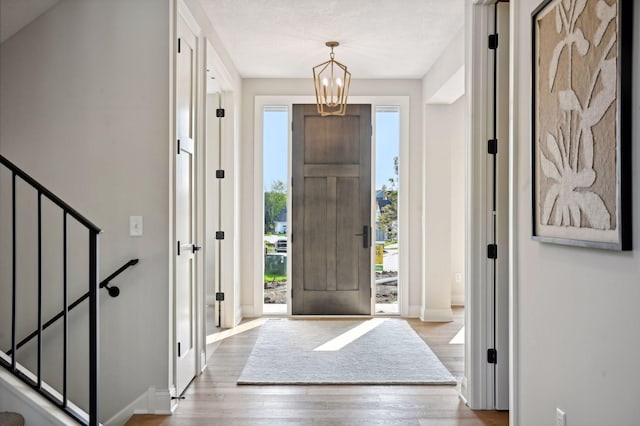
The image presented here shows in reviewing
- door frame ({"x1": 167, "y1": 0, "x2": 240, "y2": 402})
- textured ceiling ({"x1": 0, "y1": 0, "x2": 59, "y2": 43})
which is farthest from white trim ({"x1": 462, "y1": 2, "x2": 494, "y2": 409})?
textured ceiling ({"x1": 0, "y1": 0, "x2": 59, "y2": 43})

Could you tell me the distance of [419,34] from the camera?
430 centimetres

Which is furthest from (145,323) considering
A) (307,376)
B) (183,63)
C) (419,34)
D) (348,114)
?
(348,114)

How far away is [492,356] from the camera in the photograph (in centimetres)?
303

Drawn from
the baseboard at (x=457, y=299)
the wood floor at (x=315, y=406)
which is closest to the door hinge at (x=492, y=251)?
the wood floor at (x=315, y=406)

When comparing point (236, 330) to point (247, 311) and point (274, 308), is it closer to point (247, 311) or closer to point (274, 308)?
point (247, 311)

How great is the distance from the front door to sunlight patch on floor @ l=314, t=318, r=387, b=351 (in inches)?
14.6

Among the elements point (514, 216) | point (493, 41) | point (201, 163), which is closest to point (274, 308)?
point (201, 163)

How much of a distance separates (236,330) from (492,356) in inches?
109

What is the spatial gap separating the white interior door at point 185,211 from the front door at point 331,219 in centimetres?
223

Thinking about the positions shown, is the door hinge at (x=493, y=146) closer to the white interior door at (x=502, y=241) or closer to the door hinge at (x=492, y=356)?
the white interior door at (x=502, y=241)

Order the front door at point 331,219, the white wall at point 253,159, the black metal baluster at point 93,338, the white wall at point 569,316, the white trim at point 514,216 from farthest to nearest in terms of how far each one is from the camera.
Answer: the front door at point 331,219
the white wall at point 253,159
the black metal baluster at point 93,338
the white trim at point 514,216
the white wall at point 569,316

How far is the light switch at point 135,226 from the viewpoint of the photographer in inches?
117

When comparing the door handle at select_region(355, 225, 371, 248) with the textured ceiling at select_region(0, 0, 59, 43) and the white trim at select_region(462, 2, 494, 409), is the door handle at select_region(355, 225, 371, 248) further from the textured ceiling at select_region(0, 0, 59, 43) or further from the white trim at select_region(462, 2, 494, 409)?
the textured ceiling at select_region(0, 0, 59, 43)

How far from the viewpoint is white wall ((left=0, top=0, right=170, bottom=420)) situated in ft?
9.71
